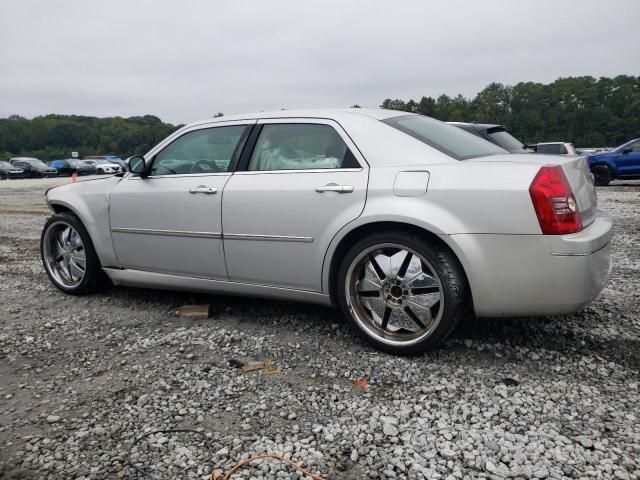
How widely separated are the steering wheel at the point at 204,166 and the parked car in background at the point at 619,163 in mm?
14665

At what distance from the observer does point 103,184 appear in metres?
4.31

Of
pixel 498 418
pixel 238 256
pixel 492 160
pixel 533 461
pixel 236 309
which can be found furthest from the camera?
pixel 236 309

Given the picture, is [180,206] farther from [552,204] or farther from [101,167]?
[101,167]

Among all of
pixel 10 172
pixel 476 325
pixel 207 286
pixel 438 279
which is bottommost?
pixel 10 172

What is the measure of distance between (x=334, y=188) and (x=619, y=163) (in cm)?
1475

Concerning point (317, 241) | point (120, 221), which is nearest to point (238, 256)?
point (317, 241)

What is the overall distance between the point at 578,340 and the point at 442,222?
1231mm

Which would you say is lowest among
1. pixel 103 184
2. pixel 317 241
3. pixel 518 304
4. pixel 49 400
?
pixel 49 400

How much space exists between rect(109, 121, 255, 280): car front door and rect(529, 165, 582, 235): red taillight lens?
2046 millimetres

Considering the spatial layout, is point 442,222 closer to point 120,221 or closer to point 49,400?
point 49,400

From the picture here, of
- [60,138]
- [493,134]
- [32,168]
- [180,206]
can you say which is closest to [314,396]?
[180,206]

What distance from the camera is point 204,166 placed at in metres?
3.82

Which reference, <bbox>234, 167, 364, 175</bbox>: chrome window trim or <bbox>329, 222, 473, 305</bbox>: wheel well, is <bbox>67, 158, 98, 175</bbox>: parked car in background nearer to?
<bbox>234, 167, 364, 175</bbox>: chrome window trim

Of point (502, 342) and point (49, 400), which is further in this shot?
point (502, 342)
